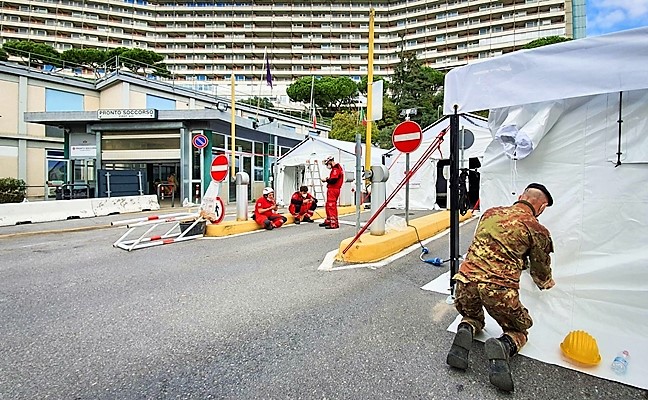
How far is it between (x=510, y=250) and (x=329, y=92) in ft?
196

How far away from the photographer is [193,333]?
127 inches

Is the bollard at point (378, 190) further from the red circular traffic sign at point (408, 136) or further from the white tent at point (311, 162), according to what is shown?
the white tent at point (311, 162)

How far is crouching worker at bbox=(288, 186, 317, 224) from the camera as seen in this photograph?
10.7 metres

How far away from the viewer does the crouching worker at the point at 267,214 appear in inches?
367

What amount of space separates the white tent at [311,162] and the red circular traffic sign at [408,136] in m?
9.10

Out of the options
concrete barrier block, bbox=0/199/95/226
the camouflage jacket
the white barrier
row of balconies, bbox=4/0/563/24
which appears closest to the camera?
the camouflage jacket

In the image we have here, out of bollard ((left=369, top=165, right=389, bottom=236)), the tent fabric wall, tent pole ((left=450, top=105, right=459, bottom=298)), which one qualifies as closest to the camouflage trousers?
tent pole ((left=450, top=105, right=459, bottom=298))

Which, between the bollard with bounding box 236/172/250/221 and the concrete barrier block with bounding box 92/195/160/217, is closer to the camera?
the bollard with bounding box 236/172/250/221

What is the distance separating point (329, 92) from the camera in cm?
5984

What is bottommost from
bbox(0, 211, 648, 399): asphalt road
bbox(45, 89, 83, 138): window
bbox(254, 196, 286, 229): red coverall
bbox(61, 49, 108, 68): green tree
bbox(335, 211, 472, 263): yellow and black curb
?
Result: bbox(0, 211, 648, 399): asphalt road

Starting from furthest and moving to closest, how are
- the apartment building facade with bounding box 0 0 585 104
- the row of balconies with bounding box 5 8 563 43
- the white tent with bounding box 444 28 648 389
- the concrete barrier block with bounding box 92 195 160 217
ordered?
the apartment building facade with bounding box 0 0 585 104 → the row of balconies with bounding box 5 8 563 43 → the concrete barrier block with bounding box 92 195 160 217 → the white tent with bounding box 444 28 648 389

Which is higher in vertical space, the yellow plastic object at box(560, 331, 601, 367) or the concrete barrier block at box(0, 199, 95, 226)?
the concrete barrier block at box(0, 199, 95, 226)

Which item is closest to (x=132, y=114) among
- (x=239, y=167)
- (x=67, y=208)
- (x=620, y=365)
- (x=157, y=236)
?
(x=239, y=167)

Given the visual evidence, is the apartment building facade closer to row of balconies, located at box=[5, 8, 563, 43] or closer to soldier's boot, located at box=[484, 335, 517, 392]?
row of balconies, located at box=[5, 8, 563, 43]
